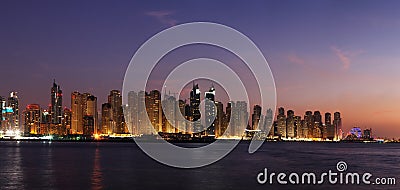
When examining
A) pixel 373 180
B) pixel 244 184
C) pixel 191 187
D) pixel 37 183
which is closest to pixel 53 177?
pixel 37 183

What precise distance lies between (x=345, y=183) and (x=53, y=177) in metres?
29.1

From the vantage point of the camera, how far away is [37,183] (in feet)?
153

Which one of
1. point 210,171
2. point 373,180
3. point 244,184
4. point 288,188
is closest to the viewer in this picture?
point 288,188

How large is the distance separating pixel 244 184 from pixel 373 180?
1453cm

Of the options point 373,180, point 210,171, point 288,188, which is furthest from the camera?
point 210,171

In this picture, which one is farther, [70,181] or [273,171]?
[273,171]

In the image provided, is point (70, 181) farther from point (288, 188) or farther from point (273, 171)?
point (273, 171)

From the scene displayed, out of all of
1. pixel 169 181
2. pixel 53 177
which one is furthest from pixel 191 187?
pixel 53 177

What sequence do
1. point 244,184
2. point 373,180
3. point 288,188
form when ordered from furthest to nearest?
point 373,180, point 244,184, point 288,188

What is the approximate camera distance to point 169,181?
46656 millimetres

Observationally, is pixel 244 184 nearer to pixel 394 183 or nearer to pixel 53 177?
pixel 394 183

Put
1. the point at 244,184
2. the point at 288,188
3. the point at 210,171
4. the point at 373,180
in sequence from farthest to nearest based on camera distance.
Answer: the point at 210,171 < the point at 373,180 < the point at 244,184 < the point at 288,188

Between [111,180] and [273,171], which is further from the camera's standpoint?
[273,171]

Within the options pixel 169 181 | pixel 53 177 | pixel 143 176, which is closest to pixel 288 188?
pixel 169 181
